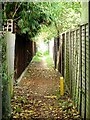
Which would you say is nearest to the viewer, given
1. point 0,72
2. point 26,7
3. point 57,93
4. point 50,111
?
point 0,72

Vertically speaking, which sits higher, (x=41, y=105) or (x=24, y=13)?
(x=24, y=13)

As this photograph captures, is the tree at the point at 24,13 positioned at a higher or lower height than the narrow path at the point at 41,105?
higher

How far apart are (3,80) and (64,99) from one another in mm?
3369

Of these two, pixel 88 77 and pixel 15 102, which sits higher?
pixel 88 77

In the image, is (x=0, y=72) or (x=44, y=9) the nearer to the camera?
(x=0, y=72)

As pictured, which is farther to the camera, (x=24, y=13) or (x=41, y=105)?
(x=24, y=13)

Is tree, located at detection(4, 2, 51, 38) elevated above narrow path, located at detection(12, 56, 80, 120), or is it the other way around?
tree, located at detection(4, 2, 51, 38)

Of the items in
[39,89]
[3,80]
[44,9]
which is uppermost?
[44,9]

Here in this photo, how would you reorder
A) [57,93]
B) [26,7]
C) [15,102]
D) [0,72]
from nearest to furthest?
[0,72], [15,102], [57,93], [26,7]

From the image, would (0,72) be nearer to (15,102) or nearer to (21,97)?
(15,102)

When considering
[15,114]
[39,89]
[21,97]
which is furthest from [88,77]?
[39,89]

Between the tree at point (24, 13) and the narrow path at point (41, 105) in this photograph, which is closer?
the narrow path at point (41, 105)

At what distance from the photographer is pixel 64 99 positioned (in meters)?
9.69

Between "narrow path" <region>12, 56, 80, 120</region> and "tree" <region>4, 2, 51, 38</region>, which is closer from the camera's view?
"narrow path" <region>12, 56, 80, 120</region>
